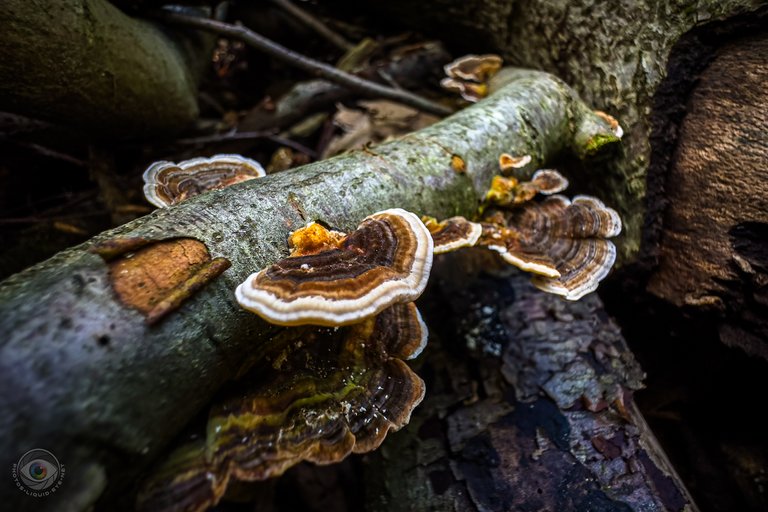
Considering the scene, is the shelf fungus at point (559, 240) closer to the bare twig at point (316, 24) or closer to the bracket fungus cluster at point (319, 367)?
the bracket fungus cluster at point (319, 367)

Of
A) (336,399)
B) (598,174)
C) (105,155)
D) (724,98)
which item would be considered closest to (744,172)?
(724,98)

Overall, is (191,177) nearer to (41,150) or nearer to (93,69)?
(93,69)

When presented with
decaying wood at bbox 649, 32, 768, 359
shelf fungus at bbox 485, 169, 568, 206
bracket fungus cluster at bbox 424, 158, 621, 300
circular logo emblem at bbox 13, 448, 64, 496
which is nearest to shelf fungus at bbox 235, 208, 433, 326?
bracket fungus cluster at bbox 424, 158, 621, 300

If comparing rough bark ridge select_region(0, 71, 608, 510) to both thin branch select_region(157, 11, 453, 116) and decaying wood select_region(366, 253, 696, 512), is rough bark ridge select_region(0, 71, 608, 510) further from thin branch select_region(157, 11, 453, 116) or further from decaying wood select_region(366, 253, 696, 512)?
thin branch select_region(157, 11, 453, 116)

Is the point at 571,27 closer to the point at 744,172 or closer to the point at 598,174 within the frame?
the point at 598,174

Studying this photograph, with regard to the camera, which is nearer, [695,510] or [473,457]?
[695,510]
